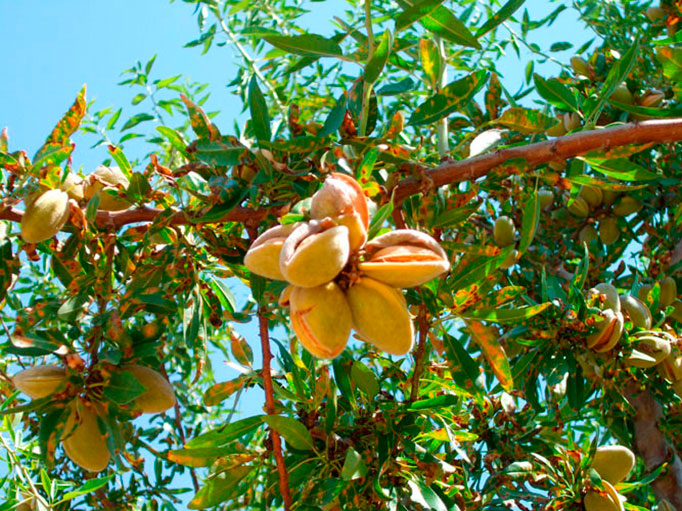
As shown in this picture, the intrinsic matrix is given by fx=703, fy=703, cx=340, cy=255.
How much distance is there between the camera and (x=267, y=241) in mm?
1173

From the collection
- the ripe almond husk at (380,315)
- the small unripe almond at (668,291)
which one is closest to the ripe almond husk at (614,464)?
the small unripe almond at (668,291)

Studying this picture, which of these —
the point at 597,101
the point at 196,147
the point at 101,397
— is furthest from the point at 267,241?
the point at 597,101

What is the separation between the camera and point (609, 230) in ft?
9.75

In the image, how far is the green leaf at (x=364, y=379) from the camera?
1.75 m

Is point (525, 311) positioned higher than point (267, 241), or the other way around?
point (267, 241)

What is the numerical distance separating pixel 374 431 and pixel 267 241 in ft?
2.44

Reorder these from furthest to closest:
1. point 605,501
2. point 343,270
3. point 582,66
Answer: point 582,66 → point 605,501 → point 343,270

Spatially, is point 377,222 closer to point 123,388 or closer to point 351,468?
point 351,468

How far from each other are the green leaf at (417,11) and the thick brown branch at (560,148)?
0.34m

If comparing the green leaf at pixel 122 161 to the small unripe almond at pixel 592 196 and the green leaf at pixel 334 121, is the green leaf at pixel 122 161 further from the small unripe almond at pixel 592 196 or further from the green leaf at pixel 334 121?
the small unripe almond at pixel 592 196

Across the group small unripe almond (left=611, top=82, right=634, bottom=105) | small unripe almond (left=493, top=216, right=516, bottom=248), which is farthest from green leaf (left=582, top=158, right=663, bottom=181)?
small unripe almond (left=611, top=82, right=634, bottom=105)

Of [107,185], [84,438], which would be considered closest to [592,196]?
[107,185]

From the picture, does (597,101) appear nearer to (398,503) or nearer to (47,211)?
(398,503)

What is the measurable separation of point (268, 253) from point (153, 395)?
61 cm
